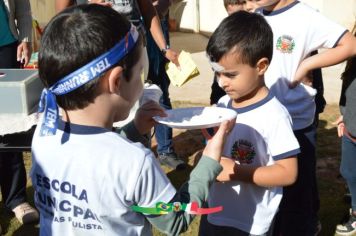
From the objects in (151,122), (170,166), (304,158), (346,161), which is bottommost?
(170,166)

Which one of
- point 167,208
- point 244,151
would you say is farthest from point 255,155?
point 167,208

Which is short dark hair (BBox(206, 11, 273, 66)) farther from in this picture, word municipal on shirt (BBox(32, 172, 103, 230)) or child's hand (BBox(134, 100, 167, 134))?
word municipal on shirt (BBox(32, 172, 103, 230))

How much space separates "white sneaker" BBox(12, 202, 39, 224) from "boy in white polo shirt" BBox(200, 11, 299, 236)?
200 centimetres

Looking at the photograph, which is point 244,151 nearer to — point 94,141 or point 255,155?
point 255,155

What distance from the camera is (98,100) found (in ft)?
4.81

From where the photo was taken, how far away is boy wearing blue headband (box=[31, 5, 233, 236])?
4.61 feet

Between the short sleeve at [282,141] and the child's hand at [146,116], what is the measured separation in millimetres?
463

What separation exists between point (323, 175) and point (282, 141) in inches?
98.1

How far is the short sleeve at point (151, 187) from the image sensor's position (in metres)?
1.46

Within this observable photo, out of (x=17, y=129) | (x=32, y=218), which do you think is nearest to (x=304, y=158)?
(x=17, y=129)

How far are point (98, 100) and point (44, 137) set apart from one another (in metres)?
0.24

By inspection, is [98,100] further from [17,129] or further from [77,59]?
[17,129]

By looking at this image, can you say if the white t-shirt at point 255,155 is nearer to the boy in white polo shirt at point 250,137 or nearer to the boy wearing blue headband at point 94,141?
the boy in white polo shirt at point 250,137

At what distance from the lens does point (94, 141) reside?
4.84ft
